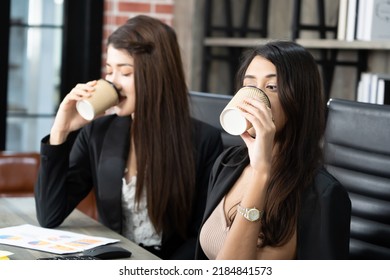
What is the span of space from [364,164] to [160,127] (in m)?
0.61

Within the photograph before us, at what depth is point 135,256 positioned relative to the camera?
1.74m

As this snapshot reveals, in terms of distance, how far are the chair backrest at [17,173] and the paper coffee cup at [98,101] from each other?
618 mm

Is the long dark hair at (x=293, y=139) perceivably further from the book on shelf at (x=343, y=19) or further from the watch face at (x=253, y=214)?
the book on shelf at (x=343, y=19)

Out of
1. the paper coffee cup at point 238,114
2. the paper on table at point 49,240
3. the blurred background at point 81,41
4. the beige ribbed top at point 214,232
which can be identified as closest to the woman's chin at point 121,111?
the paper on table at point 49,240

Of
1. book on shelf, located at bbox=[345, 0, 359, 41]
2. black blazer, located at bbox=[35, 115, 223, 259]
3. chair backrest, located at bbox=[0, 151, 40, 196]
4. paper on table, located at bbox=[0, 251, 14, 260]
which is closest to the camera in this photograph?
paper on table, located at bbox=[0, 251, 14, 260]

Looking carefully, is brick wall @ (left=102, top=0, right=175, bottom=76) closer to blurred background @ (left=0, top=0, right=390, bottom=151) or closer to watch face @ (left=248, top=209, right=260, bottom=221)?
blurred background @ (left=0, top=0, right=390, bottom=151)

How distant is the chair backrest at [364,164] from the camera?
6.31 ft

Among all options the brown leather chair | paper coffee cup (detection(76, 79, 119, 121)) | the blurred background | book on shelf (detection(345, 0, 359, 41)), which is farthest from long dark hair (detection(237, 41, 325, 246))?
the blurred background

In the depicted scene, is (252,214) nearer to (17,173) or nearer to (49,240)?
(49,240)

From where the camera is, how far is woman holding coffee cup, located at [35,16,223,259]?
86.0 inches

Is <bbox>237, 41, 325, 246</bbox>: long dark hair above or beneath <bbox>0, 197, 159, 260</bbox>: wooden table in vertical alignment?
above

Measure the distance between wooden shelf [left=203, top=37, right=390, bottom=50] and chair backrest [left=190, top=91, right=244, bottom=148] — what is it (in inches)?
8.4

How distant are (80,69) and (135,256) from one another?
2.33 meters
